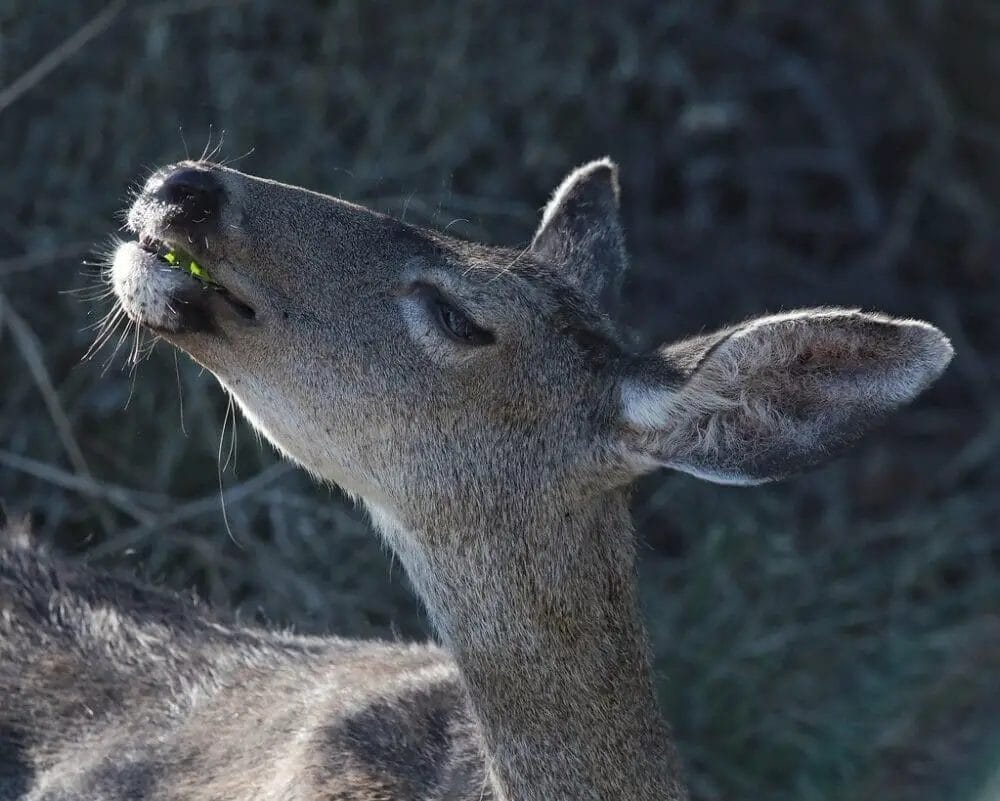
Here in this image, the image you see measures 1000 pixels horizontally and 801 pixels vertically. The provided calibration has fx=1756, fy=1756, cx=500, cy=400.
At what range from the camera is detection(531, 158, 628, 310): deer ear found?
4156 millimetres

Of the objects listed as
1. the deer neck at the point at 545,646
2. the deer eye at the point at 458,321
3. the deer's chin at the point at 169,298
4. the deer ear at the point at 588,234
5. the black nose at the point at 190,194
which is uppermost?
the deer ear at the point at 588,234

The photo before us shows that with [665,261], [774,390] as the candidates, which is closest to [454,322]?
[774,390]

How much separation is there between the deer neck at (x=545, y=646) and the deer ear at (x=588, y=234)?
0.85 metres

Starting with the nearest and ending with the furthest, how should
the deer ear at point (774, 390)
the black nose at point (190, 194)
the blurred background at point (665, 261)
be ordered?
1. the deer ear at point (774, 390)
2. the black nose at point (190, 194)
3. the blurred background at point (665, 261)

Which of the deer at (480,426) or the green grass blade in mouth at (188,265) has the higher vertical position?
the green grass blade in mouth at (188,265)

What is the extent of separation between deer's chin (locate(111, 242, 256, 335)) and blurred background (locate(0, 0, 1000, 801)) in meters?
1.71

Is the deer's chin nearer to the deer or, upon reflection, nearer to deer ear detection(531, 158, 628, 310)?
the deer

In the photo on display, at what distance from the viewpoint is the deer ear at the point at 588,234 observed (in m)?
4.16

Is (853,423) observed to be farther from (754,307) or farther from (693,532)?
(754,307)

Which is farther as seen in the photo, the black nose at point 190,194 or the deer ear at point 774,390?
the black nose at point 190,194

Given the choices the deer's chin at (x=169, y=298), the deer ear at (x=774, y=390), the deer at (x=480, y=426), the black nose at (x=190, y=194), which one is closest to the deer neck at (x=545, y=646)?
the deer at (x=480, y=426)

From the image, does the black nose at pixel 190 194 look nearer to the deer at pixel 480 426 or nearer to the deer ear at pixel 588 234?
the deer at pixel 480 426

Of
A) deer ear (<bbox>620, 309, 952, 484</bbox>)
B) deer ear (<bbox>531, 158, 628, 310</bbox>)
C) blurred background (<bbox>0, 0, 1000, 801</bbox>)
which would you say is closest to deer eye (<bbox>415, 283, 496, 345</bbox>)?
Result: deer ear (<bbox>620, 309, 952, 484</bbox>)

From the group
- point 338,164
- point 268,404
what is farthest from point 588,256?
point 338,164
